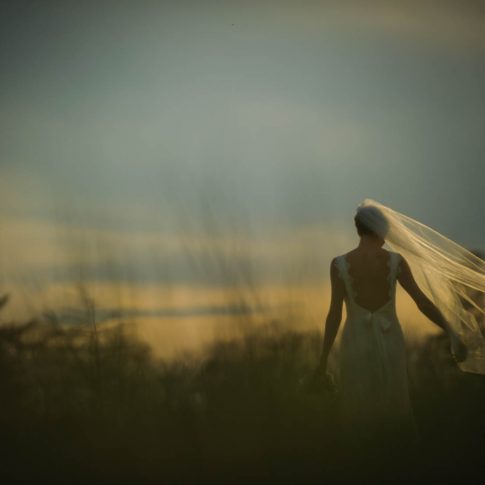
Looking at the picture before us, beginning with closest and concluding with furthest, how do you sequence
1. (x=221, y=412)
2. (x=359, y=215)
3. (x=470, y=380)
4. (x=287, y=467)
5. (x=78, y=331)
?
(x=287, y=467), (x=359, y=215), (x=221, y=412), (x=78, y=331), (x=470, y=380)

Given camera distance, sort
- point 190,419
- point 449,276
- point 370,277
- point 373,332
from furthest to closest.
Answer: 1. point 449,276
2. point 190,419
3. point 373,332
4. point 370,277

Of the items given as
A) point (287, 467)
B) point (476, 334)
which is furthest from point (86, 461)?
point (476, 334)

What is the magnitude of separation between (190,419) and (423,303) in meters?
2.66

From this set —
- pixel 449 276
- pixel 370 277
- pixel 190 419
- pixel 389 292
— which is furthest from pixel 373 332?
pixel 190 419

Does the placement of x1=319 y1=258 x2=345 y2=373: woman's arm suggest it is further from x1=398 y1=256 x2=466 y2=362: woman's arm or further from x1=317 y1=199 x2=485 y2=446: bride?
x1=398 y1=256 x2=466 y2=362: woman's arm

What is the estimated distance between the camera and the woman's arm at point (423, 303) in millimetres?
8117

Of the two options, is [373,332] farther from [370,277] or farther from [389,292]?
[370,277]

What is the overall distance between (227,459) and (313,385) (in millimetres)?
1082

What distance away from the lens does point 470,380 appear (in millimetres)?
11258

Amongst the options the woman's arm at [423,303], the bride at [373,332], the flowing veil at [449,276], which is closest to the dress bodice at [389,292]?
the bride at [373,332]

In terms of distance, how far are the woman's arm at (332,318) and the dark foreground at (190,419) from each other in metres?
0.37

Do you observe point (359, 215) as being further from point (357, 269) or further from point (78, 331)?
point (78, 331)

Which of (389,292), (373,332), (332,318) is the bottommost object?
(373,332)

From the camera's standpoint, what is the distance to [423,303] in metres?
8.23
